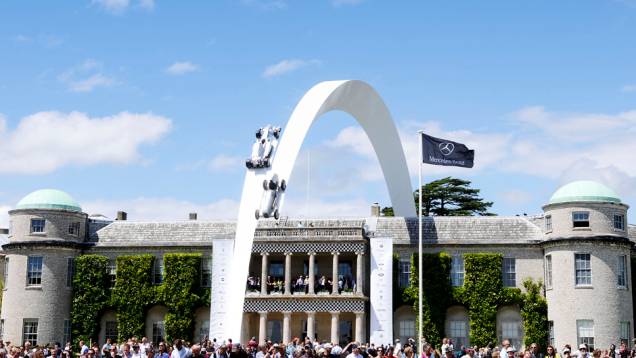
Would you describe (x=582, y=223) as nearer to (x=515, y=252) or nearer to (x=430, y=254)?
(x=515, y=252)

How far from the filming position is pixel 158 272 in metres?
53.8

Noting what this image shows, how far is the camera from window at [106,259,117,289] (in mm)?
53969

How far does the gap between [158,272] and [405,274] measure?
14.8 m

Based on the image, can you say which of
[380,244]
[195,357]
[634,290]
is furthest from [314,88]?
[195,357]

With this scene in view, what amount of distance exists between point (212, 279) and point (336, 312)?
7.41m

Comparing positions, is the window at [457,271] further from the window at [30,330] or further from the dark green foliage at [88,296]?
the window at [30,330]

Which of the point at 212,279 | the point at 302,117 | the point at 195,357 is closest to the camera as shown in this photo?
the point at 195,357

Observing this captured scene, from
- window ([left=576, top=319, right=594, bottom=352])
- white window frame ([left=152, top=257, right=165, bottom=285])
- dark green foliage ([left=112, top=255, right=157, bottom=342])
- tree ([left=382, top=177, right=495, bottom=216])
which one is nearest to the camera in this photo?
window ([left=576, top=319, right=594, bottom=352])

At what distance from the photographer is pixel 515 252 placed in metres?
51.1

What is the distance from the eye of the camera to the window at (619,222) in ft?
160

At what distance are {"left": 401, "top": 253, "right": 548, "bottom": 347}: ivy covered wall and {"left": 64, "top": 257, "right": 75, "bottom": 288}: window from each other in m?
19.9

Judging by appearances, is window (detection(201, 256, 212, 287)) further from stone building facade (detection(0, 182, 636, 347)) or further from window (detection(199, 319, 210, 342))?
window (detection(199, 319, 210, 342))

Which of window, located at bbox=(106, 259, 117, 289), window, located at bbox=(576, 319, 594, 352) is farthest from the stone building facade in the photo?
window, located at bbox=(106, 259, 117, 289)

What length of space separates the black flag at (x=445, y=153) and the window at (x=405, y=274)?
6784mm
